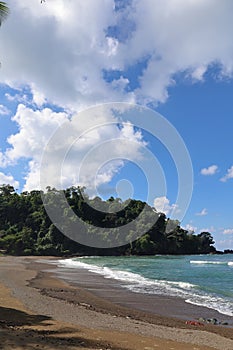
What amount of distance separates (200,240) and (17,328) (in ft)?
365

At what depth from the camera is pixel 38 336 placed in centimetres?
739

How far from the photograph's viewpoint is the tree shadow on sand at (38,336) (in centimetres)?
663

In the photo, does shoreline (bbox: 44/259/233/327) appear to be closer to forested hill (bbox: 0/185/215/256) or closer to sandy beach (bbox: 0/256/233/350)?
sandy beach (bbox: 0/256/233/350)

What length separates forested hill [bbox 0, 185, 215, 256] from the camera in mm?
78375

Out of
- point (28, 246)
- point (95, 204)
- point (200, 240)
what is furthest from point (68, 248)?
point (200, 240)

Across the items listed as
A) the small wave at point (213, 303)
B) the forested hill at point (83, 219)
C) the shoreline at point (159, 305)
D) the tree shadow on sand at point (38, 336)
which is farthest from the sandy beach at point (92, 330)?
the forested hill at point (83, 219)

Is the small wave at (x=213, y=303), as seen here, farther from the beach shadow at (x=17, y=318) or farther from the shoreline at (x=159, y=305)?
the beach shadow at (x=17, y=318)

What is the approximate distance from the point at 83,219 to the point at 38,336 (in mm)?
79569

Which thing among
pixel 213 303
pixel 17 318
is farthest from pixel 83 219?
pixel 17 318

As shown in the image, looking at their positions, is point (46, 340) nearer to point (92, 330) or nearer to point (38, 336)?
point (38, 336)

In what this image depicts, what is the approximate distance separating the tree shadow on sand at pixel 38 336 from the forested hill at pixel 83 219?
66.8m

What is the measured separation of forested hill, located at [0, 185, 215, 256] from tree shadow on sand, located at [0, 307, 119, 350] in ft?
219

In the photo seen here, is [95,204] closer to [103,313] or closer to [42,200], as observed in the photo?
[42,200]

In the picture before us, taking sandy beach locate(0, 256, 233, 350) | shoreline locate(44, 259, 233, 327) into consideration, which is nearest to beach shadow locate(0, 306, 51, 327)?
sandy beach locate(0, 256, 233, 350)
